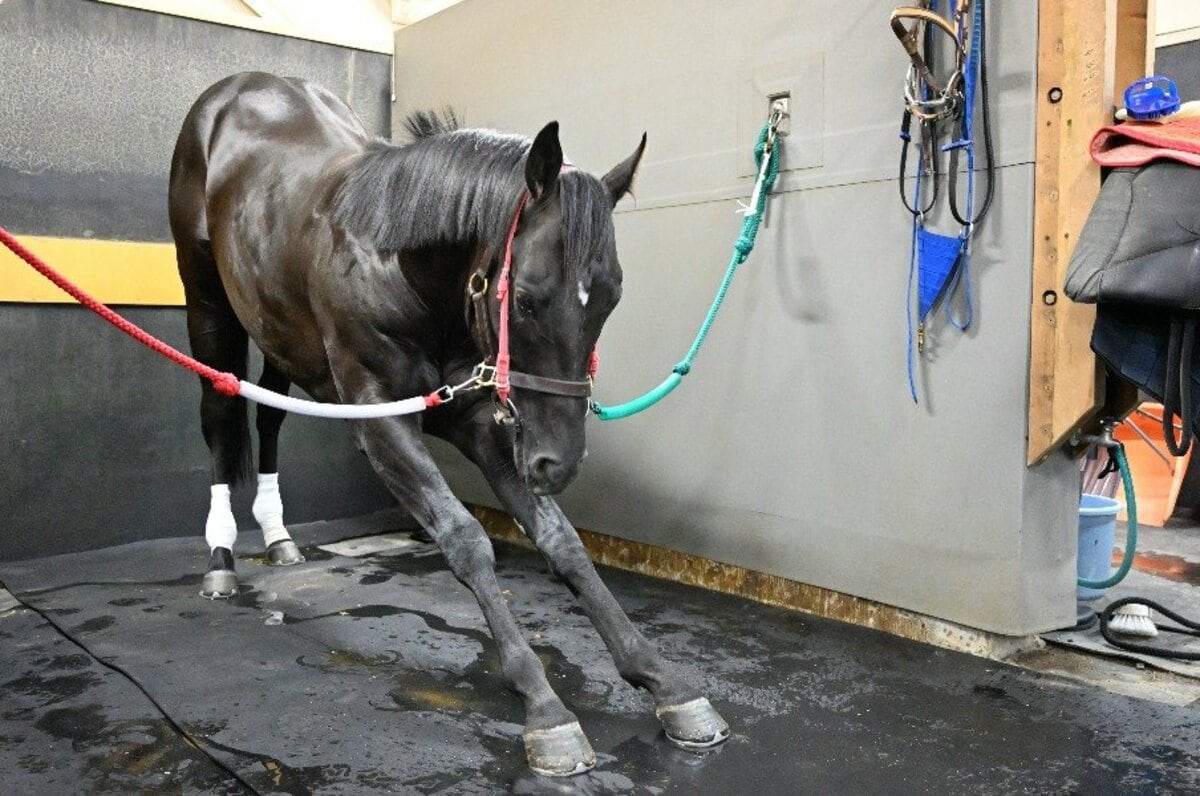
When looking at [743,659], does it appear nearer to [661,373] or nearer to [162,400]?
[661,373]

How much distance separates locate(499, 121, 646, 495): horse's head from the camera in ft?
5.83

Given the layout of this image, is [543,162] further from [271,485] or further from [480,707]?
[271,485]

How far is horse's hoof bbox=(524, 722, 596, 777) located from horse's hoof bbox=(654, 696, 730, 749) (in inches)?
7.3

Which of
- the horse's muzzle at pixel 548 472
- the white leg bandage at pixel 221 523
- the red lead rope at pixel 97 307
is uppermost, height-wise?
the red lead rope at pixel 97 307

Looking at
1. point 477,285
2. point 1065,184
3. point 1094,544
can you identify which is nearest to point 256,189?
point 477,285

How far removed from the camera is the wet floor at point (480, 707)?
1.82m

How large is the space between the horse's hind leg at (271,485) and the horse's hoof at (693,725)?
1.96 m

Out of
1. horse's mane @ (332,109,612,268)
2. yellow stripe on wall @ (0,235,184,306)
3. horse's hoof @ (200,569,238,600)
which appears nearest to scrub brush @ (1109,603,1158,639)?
horse's mane @ (332,109,612,268)

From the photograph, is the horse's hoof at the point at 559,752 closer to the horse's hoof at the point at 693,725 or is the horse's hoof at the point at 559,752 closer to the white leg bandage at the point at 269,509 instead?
the horse's hoof at the point at 693,725

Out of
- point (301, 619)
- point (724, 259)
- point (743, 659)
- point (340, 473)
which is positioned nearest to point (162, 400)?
point (340, 473)

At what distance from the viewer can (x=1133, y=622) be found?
2.55m

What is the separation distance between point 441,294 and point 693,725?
3.46ft

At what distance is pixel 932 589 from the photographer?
256 cm

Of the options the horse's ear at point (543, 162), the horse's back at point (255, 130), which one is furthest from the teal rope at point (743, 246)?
the horse's back at point (255, 130)
